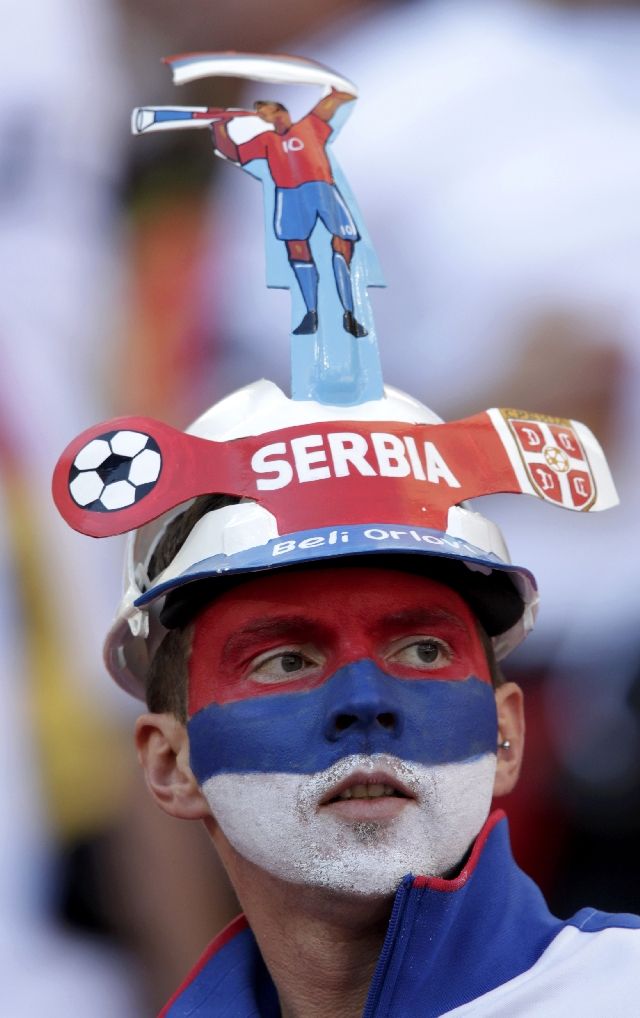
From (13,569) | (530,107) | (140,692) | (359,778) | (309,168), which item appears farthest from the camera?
(530,107)

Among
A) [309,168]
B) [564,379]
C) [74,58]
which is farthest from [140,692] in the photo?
[74,58]

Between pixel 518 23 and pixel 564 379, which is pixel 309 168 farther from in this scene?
pixel 518 23

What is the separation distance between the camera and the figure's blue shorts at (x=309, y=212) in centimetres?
301

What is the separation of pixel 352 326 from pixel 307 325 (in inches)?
3.8

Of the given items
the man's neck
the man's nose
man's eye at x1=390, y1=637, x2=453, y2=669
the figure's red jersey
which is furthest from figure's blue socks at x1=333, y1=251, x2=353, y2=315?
the man's neck

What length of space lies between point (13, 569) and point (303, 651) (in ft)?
8.22

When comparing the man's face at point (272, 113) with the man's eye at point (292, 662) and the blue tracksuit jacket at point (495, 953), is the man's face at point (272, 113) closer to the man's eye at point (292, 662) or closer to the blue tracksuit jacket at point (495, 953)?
the man's eye at point (292, 662)

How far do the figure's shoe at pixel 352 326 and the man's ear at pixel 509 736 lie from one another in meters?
0.80

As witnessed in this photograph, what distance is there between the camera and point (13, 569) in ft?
16.1

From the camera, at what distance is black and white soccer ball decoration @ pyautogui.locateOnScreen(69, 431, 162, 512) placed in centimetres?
271

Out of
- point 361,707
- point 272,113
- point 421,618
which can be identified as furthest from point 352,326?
point 361,707

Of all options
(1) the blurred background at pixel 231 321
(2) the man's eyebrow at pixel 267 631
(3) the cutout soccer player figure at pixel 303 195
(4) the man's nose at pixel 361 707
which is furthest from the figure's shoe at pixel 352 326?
(1) the blurred background at pixel 231 321

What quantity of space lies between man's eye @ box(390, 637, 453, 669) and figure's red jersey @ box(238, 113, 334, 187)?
1.05 m

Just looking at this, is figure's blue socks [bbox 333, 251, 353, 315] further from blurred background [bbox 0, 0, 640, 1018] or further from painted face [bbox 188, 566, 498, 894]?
blurred background [bbox 0, 0, 640, 1018]
